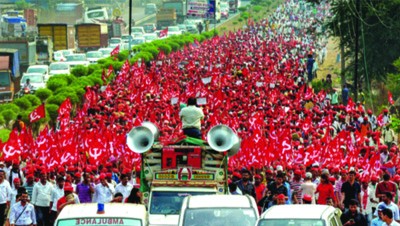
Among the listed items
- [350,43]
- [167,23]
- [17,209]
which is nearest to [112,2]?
[167,23]

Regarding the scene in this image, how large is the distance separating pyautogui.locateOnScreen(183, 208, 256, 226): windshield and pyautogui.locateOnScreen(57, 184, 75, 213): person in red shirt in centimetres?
250

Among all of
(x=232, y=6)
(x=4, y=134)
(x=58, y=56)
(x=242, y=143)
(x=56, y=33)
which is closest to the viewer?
(x=242, y=143)

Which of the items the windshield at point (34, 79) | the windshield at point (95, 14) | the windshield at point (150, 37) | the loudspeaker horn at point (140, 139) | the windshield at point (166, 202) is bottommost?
the windshield at point (150, 37)

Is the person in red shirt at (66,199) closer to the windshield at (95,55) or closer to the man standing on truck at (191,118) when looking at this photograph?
the man standing on truck at (191,118)

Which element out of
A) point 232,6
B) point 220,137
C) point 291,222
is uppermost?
→ point 220,137

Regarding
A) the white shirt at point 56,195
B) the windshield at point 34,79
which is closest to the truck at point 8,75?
the windshield at point 34,79

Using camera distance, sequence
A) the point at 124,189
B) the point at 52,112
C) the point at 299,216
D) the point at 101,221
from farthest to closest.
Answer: the point at 52,112 → the point at 124,189 → the point at 299,216 → the point at 101,221

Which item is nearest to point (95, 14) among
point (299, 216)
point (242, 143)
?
point (242, 143)

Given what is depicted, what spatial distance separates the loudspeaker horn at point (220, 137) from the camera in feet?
65.4

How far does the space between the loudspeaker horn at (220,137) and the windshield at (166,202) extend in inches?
47.2

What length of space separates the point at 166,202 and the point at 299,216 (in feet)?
11.2

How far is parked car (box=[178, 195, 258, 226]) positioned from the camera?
1628cm

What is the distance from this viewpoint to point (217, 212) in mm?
16453

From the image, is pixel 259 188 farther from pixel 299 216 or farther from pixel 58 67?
pixel 58 67
